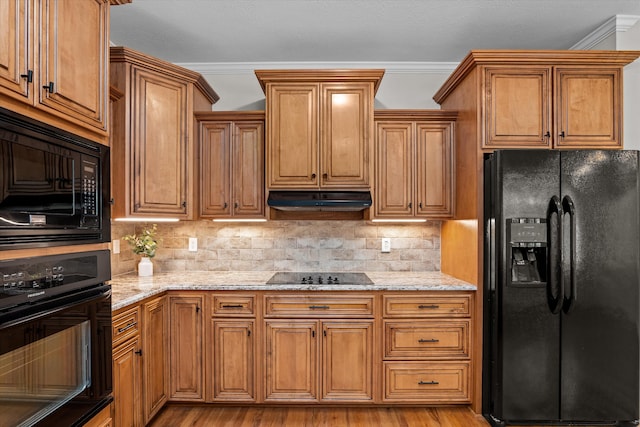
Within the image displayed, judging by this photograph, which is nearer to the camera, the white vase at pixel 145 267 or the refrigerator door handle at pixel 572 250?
the refrigerator door handle at pixel 572 250

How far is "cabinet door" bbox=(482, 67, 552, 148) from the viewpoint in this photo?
260 cm

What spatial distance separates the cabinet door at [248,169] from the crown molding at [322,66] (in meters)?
0.73

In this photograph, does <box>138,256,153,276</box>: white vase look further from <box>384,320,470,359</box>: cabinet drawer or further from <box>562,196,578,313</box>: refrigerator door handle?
<box>562,196,578,313</box>: refrigerator door handle

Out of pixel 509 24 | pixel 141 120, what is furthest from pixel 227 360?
pixel 509 24

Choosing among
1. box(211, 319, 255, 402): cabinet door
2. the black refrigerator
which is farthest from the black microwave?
the black refrigerator

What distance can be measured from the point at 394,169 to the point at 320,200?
67 cm

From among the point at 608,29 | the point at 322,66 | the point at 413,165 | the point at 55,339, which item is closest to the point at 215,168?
the point at 322,66

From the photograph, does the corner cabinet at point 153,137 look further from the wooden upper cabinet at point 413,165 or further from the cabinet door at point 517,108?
the cabinet door at point 517,108

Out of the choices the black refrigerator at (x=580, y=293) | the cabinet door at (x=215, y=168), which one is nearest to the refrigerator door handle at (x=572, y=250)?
the black refrigerator at (x=580, y=293)

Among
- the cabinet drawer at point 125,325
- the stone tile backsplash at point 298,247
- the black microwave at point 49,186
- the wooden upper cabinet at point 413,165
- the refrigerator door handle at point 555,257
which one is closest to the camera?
the black microwave at point 49,186

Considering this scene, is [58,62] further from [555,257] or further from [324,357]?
[555,257]

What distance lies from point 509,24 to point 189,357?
3343 millimetres

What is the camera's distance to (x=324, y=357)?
2.73m

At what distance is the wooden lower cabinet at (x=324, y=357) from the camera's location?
273 centimetres
